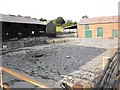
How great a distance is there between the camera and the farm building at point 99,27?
117 feet

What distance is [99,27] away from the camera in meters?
37.4

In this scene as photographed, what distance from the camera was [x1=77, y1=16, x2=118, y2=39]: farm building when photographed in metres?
35.6

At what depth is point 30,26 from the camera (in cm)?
3225

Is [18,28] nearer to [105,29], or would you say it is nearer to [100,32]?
[100,32]

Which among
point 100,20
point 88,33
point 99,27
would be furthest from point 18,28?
point 100,20

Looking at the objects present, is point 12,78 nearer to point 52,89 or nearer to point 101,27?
point 52,89

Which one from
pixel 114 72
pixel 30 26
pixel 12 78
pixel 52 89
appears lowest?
pixel 12 78

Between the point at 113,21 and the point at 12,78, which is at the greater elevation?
the point at 113,21

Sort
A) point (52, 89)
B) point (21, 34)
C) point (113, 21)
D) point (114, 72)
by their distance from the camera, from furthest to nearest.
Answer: point (113, 21), point (21, 34), point (114, 72), point (52, 89)

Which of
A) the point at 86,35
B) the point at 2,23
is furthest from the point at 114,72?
the point at 86,35

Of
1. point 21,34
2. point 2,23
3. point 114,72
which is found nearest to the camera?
point 114,72

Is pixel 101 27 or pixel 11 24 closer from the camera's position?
pixel 11 24

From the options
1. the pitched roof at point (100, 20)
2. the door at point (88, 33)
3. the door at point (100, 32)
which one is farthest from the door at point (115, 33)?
the door at point (88, 33)

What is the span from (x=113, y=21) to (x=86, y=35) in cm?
664
